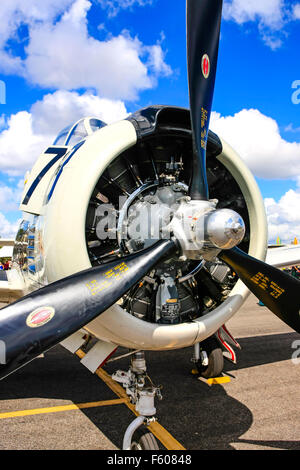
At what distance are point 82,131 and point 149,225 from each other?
159cm

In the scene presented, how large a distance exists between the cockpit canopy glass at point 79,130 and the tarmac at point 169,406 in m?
2.72

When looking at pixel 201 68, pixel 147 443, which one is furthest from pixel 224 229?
pixel 147 443

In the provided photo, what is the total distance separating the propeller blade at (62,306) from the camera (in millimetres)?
1898

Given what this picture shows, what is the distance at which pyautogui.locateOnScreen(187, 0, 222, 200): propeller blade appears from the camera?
271 centimetres

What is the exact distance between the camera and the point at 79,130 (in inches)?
156

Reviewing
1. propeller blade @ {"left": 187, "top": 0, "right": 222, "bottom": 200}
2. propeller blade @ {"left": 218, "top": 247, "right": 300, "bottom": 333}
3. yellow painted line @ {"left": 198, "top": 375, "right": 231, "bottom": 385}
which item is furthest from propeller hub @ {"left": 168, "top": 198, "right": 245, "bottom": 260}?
yellow painted line @ {"left": 198, "top": 375, "right": 231, "bottom": 385}

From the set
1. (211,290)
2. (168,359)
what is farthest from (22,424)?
(168,359)

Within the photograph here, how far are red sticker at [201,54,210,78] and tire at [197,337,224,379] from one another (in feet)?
10.6

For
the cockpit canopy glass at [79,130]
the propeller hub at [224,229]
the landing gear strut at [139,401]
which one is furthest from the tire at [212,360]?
the cockpit canopy glass at [79,130]

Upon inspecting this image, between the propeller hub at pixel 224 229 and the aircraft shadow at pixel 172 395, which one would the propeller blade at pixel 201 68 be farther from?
the aircraft shadow at pixel 172 395

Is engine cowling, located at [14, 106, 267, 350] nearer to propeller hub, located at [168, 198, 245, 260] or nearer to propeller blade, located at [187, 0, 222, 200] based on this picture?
propeller blade, located at [187, 0, 222, 200]

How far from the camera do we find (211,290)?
3.51 m
